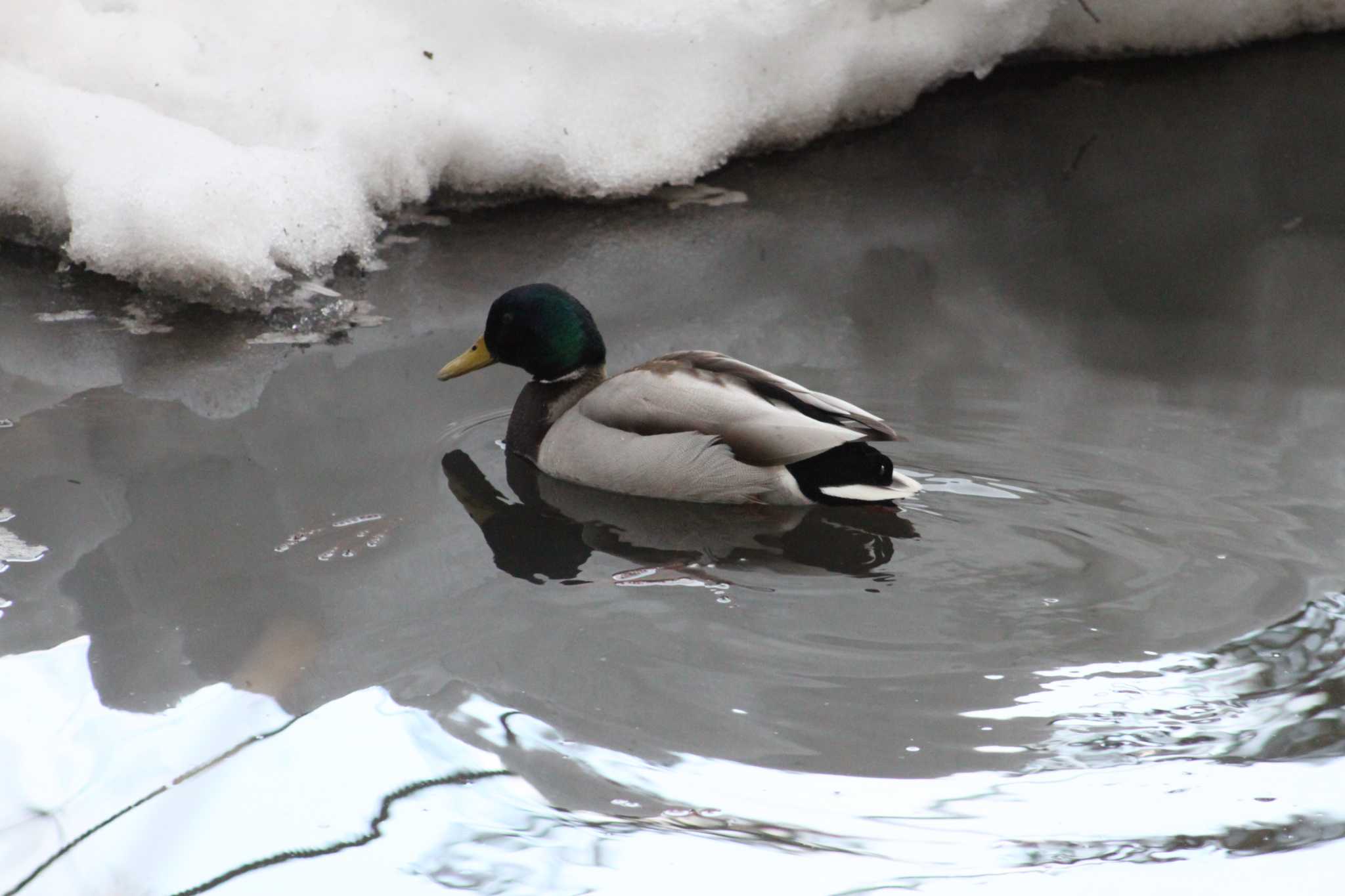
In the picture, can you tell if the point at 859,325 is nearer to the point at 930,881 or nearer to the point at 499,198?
the point at 499,198

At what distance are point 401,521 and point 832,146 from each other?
123 inches

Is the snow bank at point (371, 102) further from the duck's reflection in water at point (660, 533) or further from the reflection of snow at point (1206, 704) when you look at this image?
the reflection of snow at point (1206, 704)

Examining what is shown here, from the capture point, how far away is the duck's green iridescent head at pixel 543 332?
4039mm

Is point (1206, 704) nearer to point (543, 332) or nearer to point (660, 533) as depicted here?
point (660, 533)

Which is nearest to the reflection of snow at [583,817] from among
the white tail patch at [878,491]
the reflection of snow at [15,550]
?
the reflection of snow at [15,550]

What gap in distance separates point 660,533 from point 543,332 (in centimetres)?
80

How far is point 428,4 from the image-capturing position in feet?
18.9

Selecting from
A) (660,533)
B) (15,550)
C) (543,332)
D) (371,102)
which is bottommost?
(15,550)

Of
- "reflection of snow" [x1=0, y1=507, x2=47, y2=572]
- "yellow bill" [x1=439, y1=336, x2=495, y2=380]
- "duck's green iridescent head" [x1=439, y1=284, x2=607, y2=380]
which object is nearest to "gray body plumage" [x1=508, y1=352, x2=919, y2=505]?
"duck's green iridescent head" [x1=439, y1=284, x2=607, y2=380]

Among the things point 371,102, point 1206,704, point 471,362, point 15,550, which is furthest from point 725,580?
point 371,102

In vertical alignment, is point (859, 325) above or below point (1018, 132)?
below

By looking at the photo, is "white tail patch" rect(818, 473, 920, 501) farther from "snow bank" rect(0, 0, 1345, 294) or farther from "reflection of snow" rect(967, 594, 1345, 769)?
"snow bank" rect(0, 0, 1345, 294)

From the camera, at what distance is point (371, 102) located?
537 centimetres

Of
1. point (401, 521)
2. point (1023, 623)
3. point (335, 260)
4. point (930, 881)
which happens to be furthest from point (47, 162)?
point (930, 881)
